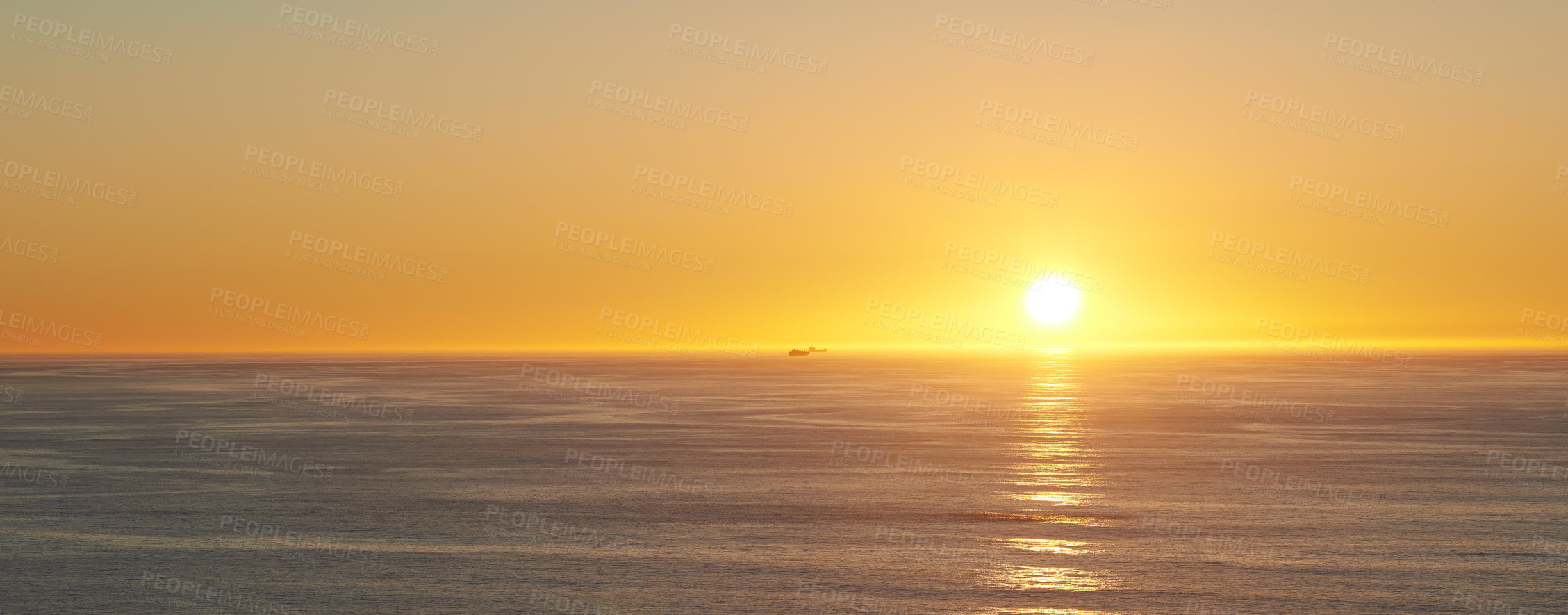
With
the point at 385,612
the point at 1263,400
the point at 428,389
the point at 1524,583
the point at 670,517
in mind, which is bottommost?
the point at 385,612

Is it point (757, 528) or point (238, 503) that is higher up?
point (757, 528)

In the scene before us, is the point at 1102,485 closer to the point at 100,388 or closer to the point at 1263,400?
the point at 1263,400

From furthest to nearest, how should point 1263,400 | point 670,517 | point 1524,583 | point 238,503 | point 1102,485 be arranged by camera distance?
point 1263,400 < point 1102,485 < point 238,503 < point 670,517 < point 1524,583

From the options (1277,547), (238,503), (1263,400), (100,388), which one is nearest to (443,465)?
(238,503)

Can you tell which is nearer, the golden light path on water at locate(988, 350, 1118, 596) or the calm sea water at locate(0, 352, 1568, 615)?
the calm sea water at locate(0, 352, 1568, 615)

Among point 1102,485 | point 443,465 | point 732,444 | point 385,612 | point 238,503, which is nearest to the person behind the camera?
point 385,612

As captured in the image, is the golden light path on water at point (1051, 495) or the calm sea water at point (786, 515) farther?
the golden light path on water at point (1051, 495)
